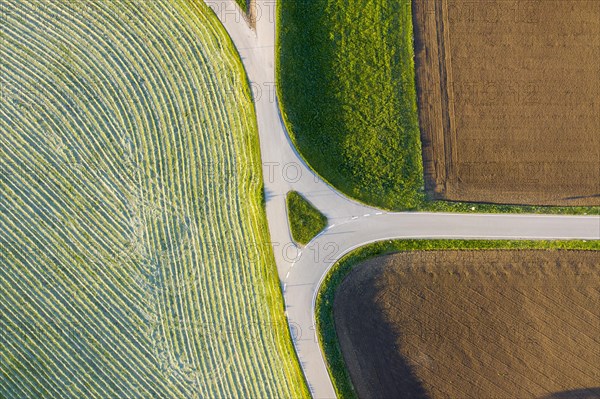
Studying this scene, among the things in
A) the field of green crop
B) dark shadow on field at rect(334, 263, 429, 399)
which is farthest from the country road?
dark shadow on field at rect(334, 263, 429, 399)

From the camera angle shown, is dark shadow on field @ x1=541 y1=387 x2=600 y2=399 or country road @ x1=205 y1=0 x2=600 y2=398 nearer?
country road @ x1=205 y1=0 x2=600 y2=398

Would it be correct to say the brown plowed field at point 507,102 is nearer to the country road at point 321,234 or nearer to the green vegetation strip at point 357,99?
the green vegetation strip at point 357,99

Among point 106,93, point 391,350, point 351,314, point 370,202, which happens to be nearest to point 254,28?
point 106,93

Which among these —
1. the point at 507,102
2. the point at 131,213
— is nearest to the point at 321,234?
the point at 131,213

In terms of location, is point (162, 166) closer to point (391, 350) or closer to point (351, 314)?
point (351, 314)

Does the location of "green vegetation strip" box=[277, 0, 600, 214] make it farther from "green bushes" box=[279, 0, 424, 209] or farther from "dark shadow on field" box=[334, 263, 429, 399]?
"dark shadow on field" box=[334, 263, 429, 399]

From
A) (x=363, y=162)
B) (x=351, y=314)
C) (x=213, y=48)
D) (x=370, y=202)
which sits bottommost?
(x=351, y=314)

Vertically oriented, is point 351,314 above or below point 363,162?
below

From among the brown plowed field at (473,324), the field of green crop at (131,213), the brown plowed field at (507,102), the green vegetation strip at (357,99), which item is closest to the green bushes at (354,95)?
the green vegetation strip at (357,99)
